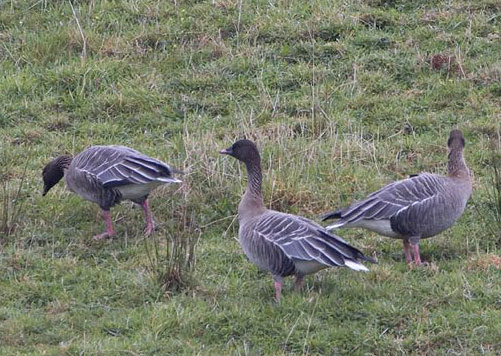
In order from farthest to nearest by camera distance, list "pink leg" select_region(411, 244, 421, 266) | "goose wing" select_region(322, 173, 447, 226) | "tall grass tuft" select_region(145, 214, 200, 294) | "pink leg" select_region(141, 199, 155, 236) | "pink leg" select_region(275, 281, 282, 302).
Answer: "pink leg" select_region(141, 199, 155, 236)
"pink leg" select_region(411, 244, 421, 266)
"goose wing" select_region(322, 173, 447, 226)
"tall grass tuft" select_region(145, 214, 200, 294)
"pink leg" select_region(275, 281, 282, 302)

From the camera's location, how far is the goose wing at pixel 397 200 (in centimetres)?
848

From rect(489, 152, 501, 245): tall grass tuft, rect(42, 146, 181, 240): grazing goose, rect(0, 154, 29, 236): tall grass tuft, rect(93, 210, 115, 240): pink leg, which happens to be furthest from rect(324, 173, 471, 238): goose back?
rect(0, 154, 29, 236): tall grass tuft

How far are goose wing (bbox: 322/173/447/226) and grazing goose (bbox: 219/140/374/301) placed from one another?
43 centimetres

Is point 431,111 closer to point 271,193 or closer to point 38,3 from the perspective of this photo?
point 271,193

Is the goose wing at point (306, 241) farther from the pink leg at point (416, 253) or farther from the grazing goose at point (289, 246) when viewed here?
the pink leg at point (416, 253)

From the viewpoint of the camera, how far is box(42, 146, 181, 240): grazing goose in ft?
30.8

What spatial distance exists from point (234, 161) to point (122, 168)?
144 cm

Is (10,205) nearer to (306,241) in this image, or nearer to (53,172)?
(53,172)

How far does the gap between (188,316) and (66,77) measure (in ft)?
19.0

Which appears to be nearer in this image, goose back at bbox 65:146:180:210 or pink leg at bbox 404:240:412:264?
pink leg at bbox 404:240:412:264

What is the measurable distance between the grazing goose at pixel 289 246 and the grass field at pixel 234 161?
0.82ft

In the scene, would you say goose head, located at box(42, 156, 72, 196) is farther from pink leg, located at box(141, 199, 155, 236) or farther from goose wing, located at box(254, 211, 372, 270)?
goose wing, located at box(254, 211, 372, 270)

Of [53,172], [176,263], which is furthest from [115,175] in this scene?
[176,263]

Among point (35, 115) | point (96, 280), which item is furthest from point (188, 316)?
point (35, 115)
